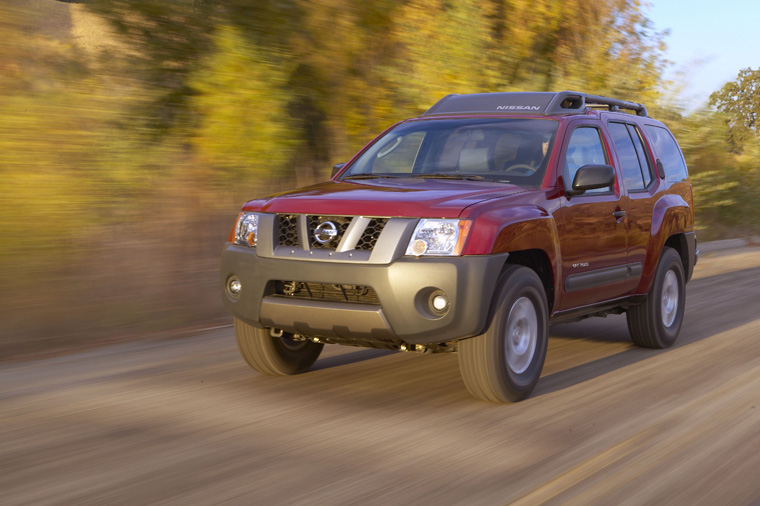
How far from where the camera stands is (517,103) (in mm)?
7008

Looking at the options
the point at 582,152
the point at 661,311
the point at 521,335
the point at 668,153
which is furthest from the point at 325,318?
the point at 668,153

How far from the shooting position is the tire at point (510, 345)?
5504 millimetres

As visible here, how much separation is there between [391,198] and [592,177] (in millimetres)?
1498

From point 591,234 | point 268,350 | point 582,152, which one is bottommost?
point 268,350

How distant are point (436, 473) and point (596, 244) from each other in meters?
2.84

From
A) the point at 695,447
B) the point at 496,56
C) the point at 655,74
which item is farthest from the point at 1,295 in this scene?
the point at 655,74

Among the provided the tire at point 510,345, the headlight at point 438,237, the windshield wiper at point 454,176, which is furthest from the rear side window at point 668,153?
the headlight at point 438,237

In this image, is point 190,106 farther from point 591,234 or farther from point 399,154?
point 591,234

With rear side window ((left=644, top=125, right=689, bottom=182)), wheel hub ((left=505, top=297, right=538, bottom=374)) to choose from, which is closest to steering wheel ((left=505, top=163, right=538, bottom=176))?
wheel hub ((left=505, top=297, right=538, bottom=374))

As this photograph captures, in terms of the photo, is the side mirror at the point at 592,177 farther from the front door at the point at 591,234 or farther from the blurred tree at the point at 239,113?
the blurred tree at the point at 239,113

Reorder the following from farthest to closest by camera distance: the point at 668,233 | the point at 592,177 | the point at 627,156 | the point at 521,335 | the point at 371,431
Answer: the point at 668,233 → the point at 627,156 → the point at 592,177 → the point at 521,335 → the point at 371,431

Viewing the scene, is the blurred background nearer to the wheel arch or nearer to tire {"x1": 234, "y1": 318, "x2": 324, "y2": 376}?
tire {"x1": 234, "y1": 318, "x2": 324, "y2": 376}

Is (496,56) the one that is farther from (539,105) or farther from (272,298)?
(272,298)

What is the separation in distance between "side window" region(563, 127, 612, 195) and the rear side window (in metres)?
1.18
